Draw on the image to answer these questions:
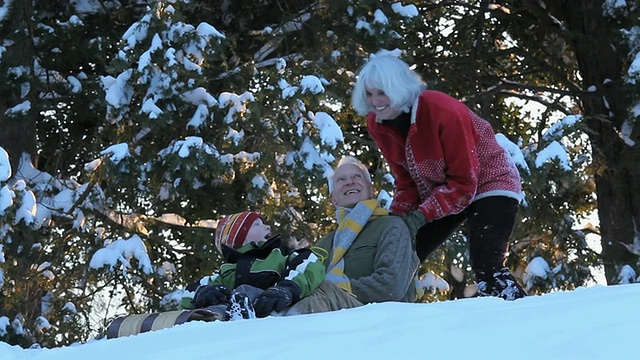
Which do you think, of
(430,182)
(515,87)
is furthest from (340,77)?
(430,182)

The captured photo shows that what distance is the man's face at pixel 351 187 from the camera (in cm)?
518

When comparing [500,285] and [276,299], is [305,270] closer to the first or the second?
[276,299]

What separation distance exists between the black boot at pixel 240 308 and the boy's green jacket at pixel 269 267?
24 centimetres

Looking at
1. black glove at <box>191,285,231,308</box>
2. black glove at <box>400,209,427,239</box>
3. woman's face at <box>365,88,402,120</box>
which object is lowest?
black glove at <box>191,285,231,308</box>

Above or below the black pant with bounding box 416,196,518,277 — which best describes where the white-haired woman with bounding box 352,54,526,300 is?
above

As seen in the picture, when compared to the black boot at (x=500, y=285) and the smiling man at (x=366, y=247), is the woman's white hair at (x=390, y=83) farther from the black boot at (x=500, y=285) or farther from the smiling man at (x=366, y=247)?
the black boot at (x=500, y=285)

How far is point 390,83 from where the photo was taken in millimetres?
4816

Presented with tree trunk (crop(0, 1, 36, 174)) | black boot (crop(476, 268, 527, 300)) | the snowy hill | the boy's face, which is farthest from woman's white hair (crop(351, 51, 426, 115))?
tree trunk (crop(0, 1, 36, 174))

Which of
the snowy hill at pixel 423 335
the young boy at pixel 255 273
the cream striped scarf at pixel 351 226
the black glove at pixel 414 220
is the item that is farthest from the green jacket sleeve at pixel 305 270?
the snowy hill at pixel 423 335

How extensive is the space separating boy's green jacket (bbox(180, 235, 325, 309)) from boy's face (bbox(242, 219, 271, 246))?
0.06 m

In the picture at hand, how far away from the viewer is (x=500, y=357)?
283cm

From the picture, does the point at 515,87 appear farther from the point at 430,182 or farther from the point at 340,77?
the point at 430,182

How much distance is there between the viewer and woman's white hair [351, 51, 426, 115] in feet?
15.8

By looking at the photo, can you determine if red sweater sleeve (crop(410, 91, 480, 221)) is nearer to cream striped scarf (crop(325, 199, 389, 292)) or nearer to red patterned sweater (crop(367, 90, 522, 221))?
red patterned sweater (crop(367, 90, 522, 221))
